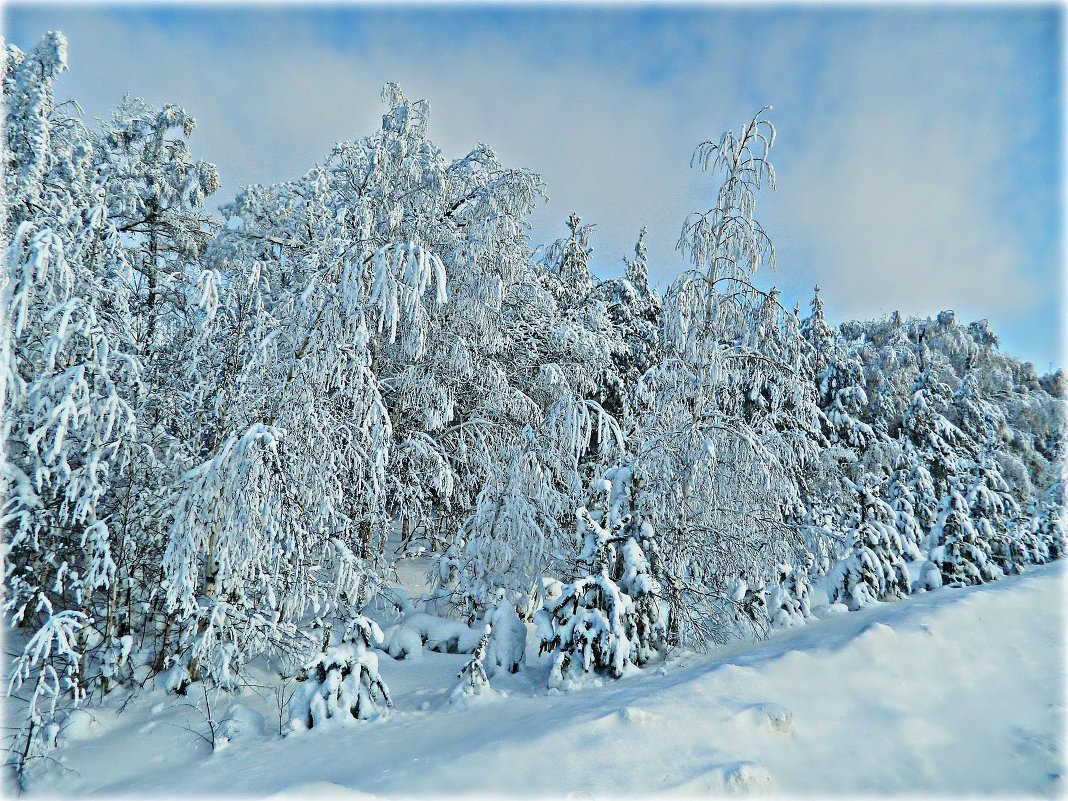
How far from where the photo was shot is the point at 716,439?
6359 millimetres

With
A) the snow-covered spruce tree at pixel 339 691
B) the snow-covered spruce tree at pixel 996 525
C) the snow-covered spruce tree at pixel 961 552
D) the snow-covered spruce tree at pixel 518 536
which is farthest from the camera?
the snow-covered spruce tree at pixel 996 525

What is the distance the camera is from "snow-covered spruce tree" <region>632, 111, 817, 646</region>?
6.37 m

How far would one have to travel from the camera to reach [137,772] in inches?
175

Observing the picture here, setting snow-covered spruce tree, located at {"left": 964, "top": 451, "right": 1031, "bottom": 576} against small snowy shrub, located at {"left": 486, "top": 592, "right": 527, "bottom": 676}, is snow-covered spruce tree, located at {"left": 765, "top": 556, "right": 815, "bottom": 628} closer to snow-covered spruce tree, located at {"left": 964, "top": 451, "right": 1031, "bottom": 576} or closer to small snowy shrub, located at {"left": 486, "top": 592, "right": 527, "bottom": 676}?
small snowy shrub, located at {"left": 486, "top": 592, "right": 527, "bottom": 676}

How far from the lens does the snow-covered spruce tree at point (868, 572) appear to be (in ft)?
31.8

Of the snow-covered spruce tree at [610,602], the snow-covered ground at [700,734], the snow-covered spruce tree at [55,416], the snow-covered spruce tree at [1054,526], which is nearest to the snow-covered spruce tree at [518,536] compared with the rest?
the snow-covered spruce tree at [610,602]

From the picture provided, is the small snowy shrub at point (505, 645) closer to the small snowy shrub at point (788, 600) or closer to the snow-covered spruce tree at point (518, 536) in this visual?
the snow-covered spruce tree at point (518, 536)

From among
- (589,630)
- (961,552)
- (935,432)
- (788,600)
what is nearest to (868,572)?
(788,600)

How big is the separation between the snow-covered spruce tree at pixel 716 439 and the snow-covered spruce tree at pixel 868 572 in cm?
400

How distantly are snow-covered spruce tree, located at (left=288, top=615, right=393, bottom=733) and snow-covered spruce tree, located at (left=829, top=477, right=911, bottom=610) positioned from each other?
8.37 metres

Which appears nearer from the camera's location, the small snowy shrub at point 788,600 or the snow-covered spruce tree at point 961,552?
the small snowy shrub at point 788,600

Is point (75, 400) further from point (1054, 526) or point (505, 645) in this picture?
point (1054, 526)

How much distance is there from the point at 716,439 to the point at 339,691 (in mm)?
4813

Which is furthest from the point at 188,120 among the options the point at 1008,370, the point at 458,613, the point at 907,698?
the point at 1008,370
